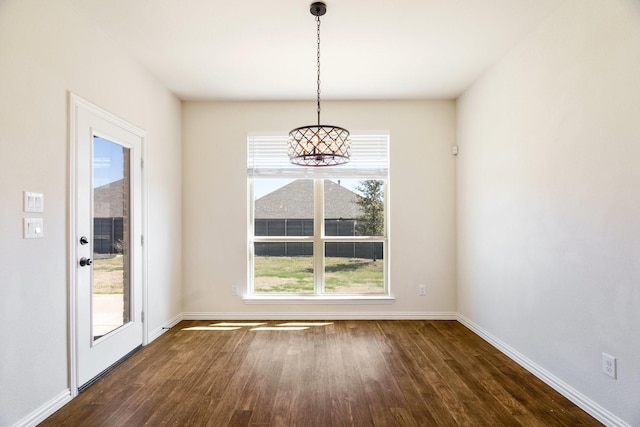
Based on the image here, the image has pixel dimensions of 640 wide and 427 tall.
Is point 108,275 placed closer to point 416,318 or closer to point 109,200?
point 109,200

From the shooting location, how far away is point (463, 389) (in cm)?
253

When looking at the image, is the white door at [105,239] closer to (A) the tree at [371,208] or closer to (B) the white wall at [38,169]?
(B) the white wall at [38,169]

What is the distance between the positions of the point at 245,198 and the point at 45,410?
2.71 meters

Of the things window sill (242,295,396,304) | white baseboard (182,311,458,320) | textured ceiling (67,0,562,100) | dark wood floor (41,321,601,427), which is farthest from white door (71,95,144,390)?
window sill (242,295,396,304)

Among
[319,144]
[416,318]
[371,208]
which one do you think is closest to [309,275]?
[371,208]

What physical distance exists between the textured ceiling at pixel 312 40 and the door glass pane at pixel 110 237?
37.4 inches

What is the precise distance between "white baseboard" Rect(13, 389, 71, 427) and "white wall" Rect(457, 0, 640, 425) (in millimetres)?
3386

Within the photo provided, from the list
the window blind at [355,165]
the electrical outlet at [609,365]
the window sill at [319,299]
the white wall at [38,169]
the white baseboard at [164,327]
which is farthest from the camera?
the window blind at [355,165]

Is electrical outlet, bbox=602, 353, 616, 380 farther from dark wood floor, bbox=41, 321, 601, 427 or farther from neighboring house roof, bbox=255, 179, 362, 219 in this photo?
neighboring house roof, bbox=255, 179, 362, 219

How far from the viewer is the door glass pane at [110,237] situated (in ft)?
8.93

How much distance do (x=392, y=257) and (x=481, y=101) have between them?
2.00m

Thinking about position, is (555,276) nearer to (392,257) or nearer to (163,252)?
(392,257)

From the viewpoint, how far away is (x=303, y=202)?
448 cm

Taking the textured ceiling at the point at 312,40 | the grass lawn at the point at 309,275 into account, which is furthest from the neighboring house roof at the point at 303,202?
the textured ceiling at the point at 312,40
